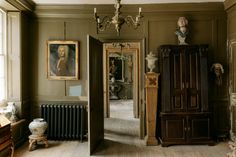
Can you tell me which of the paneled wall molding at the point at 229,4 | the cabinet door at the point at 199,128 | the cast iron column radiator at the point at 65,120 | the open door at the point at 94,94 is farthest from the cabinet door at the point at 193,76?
the cast iron column radiator at the point at 65,120

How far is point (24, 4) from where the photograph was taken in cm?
524

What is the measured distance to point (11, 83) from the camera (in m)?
5.49

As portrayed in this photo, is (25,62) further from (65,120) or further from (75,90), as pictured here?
(65,120)

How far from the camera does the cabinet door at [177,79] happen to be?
5.40 meters

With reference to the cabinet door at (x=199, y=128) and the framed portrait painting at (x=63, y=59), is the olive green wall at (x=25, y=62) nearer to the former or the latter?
the framed portrait painting at (x=63, y=59)

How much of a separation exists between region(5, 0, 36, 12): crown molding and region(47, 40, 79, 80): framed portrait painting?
844mm

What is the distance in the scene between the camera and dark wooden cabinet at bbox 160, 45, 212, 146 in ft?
17.6

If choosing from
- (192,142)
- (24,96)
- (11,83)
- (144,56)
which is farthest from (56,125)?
(192,142)

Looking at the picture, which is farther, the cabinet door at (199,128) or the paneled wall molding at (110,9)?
the paneled wall molding at (110,9)

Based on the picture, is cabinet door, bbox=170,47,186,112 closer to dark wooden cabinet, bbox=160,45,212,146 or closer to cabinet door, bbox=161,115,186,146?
dark wooden cabinet, bbox=160,45,212,146

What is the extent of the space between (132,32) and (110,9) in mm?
720

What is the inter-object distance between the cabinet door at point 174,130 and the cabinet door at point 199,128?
13 cm

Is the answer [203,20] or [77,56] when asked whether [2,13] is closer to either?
[77,56]

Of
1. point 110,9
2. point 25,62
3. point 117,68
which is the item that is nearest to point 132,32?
point 110,9
